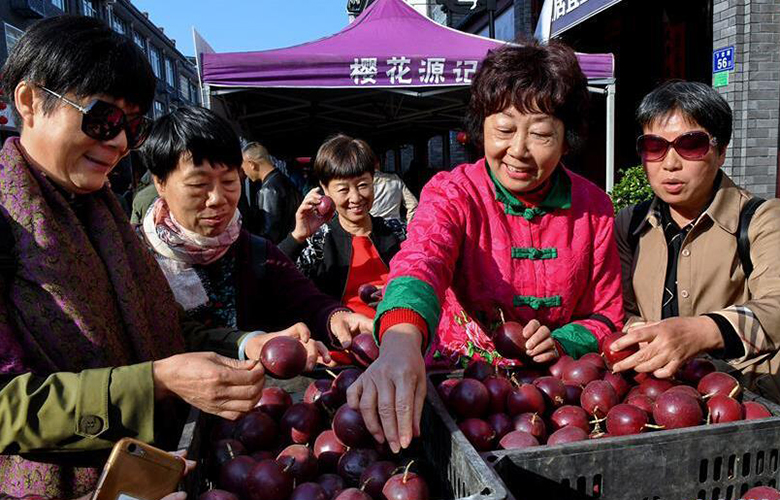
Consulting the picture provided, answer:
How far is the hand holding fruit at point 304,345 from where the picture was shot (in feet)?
6.41

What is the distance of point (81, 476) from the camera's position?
1522 mm

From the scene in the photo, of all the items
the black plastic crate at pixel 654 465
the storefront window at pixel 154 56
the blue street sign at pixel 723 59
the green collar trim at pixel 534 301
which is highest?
the storefront window at pixel 154 56

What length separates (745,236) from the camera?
87.7 inches

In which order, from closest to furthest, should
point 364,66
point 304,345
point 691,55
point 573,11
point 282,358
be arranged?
point 282,358 → point 304,345 → point 364,66 → point 691,55 → point 573,11

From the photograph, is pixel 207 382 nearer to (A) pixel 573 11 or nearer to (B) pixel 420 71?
(B) pixel 420 71

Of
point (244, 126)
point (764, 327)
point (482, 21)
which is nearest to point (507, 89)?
point (764, 327)

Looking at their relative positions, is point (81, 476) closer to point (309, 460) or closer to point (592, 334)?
point (309, 460)

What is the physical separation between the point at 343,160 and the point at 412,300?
2.26 m

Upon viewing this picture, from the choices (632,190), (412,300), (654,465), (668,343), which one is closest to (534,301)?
(668,343)

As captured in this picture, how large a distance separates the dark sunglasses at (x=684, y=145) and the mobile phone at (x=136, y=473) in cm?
200

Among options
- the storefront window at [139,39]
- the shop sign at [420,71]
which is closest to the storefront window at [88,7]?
the storefront window at [139,39]

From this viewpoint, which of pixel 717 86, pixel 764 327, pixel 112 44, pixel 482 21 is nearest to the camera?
pixel 112 44

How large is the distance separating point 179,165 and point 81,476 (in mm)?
1141

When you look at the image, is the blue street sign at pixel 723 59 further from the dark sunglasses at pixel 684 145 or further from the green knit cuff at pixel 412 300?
the green knit cuff at pixel 412 300
